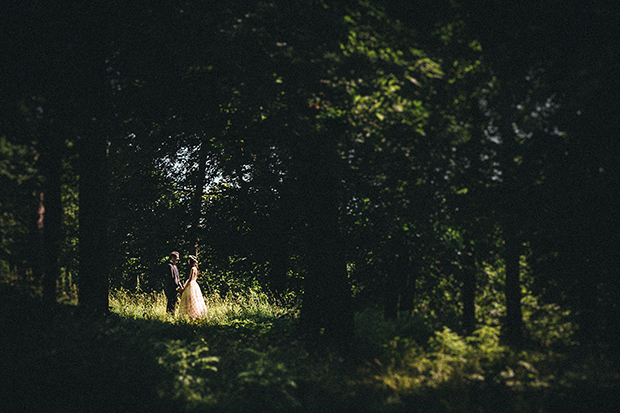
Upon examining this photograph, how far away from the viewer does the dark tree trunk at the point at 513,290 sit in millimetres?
6310

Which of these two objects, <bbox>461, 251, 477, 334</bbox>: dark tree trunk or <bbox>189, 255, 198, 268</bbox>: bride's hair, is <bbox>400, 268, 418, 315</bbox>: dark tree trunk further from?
<bbox>189, 255, 198, 268</bbox>: bride's hair

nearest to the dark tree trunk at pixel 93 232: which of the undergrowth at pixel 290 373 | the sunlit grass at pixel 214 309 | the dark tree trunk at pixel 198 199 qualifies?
the undergrowth at pixel 290 373

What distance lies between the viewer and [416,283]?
8.77 metres

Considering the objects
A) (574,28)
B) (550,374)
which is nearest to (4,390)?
(550,374)

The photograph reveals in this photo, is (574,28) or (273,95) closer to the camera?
(574,28)

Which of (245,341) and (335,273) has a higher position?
(335,273)

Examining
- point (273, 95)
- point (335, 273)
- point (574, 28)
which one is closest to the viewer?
point (574, 28)

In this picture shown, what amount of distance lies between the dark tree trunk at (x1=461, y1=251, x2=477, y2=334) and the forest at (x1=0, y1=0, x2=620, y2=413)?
10cm

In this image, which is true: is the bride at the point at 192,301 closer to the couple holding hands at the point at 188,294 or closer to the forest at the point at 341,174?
the couple holding hands at the point at 188,294

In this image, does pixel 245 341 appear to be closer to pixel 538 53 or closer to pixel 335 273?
pixel 335 273

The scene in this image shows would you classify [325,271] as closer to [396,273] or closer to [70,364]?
[396,273]

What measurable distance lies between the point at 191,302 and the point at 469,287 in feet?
24.2

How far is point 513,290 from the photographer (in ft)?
21.9

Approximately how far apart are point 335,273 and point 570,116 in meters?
4.41
